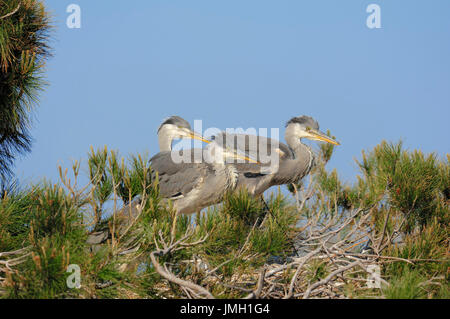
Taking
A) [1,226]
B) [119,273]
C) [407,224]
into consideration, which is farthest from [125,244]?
[407,224]

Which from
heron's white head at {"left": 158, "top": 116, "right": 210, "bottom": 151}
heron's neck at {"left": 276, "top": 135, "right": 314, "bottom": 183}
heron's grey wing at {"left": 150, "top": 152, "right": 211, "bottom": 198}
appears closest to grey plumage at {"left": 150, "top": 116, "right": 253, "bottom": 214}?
heron's grey wing at {"left": 150, "top": 152, "right": 211, "bottom": 198}

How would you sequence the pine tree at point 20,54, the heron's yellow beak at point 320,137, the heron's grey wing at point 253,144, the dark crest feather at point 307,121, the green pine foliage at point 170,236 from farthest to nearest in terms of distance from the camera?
the dark crest feather at point 307,121 → the heron's yellow beak at point 320,137 → the heron's grey wing at point 253,144 → the pine tree at point 20,54 → the green pine foliage at point 170,236

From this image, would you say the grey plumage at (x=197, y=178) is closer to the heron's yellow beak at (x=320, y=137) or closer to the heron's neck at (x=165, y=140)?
the heron's neck at (x=165, y=140)

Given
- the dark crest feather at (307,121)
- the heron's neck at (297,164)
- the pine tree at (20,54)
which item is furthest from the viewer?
the dark crest feather at (307,121)

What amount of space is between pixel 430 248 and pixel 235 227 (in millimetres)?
1272

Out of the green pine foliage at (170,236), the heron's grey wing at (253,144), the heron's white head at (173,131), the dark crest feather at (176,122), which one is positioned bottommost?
the green pine foliage at (170,236)

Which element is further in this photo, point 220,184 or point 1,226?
point 220,184

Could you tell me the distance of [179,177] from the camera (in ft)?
17.6

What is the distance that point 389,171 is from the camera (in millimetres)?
4246

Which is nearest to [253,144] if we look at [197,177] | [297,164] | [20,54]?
[297,164]

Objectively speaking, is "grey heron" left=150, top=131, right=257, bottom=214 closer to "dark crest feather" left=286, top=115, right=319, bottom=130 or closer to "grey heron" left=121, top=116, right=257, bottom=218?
"grey heron" left=121, top=116, right=257, bottom=218

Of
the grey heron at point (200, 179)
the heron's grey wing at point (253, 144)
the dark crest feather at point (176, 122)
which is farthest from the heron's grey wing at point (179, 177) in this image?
the dark crest feather at point (176, 122)

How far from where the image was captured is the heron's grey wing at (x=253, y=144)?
19.6ft
